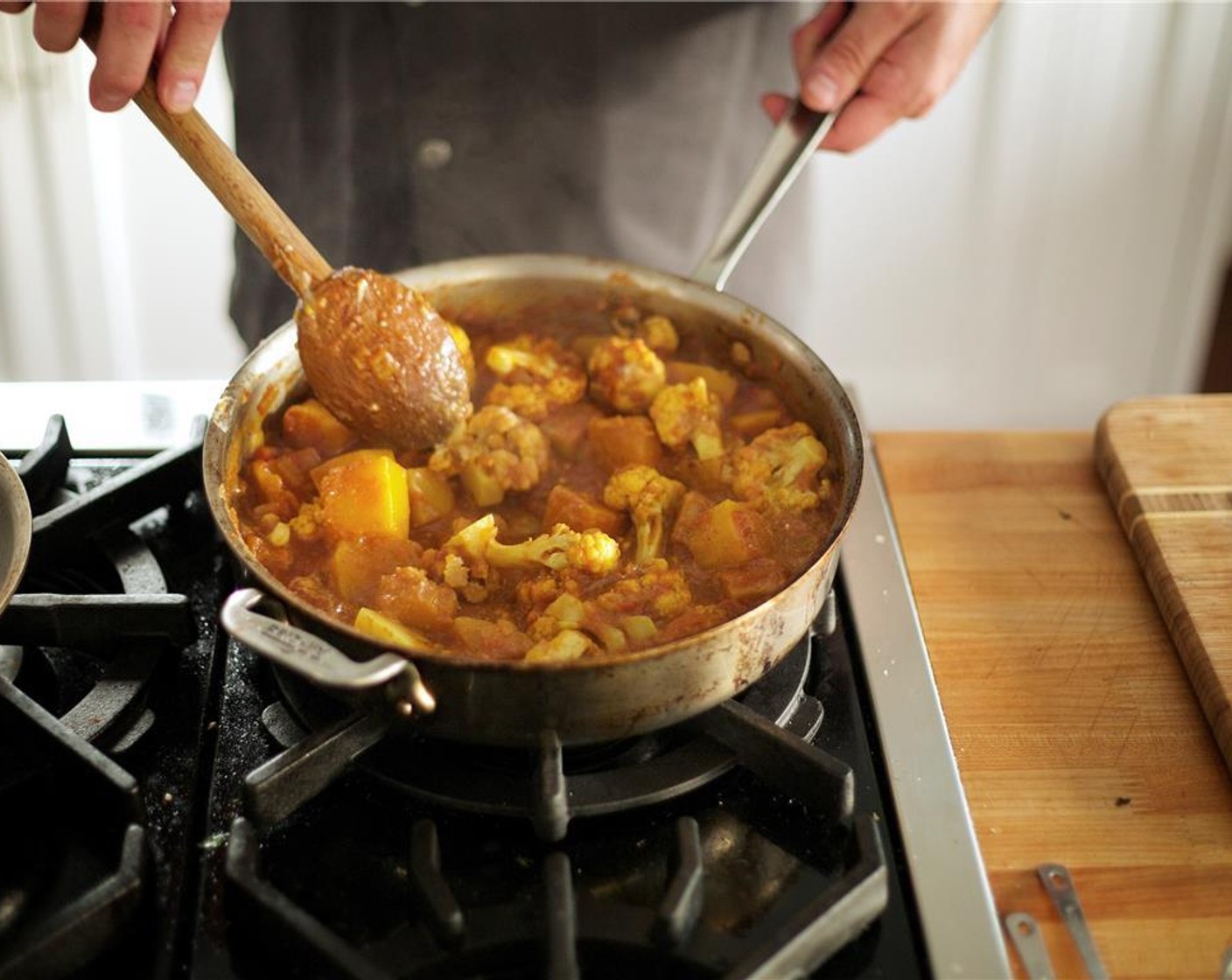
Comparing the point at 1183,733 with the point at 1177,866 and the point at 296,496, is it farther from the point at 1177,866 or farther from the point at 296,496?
the point at 296,496

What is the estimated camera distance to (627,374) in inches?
51.9

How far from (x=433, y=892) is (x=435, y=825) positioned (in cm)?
8

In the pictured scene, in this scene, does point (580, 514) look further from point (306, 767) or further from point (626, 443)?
point (306, 767)

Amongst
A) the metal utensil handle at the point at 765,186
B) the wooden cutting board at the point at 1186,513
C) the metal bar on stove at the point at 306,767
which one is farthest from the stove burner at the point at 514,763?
the metal utensil handle at the point at 765,186

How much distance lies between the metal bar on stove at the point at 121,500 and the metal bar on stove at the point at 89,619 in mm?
96

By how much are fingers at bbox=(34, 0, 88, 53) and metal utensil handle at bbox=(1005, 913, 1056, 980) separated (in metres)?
1.05

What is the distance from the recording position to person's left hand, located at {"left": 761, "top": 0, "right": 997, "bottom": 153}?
1425mm

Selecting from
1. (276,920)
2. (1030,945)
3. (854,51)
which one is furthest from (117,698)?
(854,51)

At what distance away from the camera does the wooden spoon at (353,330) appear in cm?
119

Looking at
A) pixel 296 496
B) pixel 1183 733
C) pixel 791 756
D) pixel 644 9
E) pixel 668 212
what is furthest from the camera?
pixel 668 212

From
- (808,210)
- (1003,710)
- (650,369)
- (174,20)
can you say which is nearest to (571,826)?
(1003,710)

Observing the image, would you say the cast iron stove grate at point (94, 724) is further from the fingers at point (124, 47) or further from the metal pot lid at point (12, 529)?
the fingers at point (124, 47)

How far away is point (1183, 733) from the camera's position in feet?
3.61

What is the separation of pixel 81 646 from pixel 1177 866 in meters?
0.88
